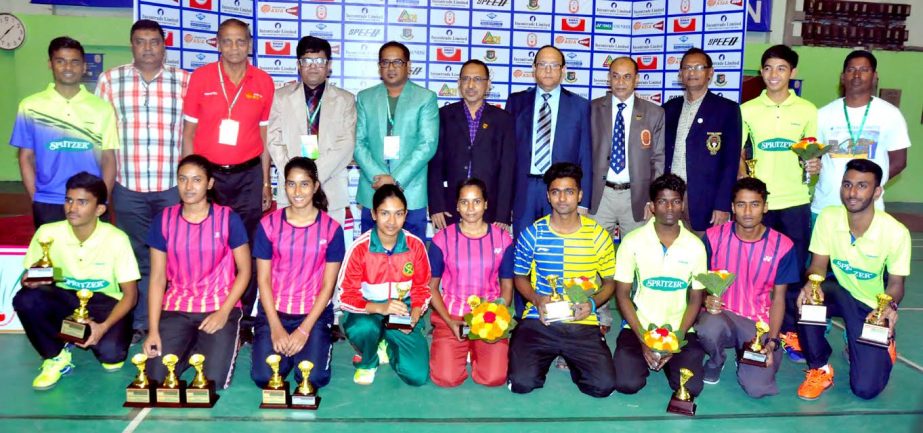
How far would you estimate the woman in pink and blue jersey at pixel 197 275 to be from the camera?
451cm

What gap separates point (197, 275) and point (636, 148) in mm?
3447

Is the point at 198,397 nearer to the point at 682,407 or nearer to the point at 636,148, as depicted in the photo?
the point at 682,407

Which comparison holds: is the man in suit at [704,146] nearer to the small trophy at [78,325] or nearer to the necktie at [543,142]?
the necktie at [543,142]

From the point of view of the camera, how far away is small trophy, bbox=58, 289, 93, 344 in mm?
4426

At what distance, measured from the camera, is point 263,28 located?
9.12m

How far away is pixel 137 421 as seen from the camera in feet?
12.8

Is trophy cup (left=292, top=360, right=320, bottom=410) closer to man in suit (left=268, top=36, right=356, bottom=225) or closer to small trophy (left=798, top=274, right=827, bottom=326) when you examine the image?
man in suit (left=268, top=36, right=356, bottom=225)

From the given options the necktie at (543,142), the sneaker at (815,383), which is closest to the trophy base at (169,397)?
the necktie at (543,142)

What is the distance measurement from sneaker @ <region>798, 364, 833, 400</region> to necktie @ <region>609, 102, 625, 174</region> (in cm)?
205

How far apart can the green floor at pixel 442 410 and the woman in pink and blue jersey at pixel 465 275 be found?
0.23 metres

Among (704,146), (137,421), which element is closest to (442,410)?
(137,421)

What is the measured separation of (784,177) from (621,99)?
1399 mm

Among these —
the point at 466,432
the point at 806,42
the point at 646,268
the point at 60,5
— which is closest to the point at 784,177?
the point at 646,268

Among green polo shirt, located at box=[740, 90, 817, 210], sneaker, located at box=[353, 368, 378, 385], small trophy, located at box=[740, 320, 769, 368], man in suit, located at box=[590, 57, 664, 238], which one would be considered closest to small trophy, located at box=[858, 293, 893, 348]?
small trophy, located at box=[740, 320, 769, 368]
